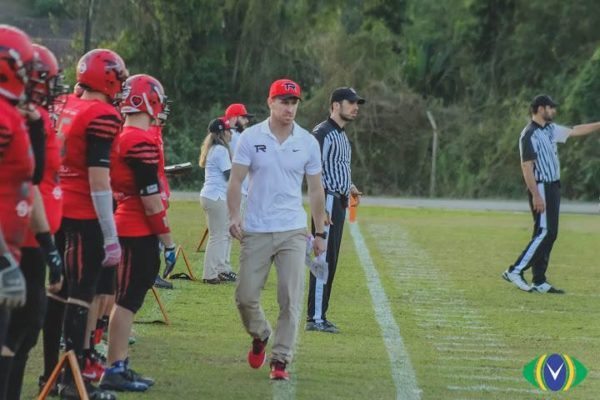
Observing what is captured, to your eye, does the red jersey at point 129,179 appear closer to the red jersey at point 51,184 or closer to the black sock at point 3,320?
the red jersey at point 51,184

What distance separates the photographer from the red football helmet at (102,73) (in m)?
7.75

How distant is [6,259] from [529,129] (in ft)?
34.2

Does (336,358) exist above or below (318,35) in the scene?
below

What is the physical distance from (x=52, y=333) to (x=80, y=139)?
118 cm

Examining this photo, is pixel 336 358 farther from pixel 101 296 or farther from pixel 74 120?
pixel 74 120

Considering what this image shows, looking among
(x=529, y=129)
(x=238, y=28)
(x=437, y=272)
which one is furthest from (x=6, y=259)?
(x=238, y=28)

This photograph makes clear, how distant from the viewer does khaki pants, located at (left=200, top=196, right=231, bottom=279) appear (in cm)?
1501

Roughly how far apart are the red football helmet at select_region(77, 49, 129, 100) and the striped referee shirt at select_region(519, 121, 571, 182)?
313 inches

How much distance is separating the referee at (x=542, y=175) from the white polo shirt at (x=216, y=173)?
135 inches

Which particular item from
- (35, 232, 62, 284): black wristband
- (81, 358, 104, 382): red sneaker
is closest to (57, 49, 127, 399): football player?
(81, 358, 104, 382): red sneaker

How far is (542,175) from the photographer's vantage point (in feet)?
49.4

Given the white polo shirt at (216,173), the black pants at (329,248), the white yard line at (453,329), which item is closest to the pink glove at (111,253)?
the white yard line at (453,329)

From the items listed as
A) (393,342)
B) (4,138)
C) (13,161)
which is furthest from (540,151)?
(4,138)

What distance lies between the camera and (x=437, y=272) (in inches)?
679
